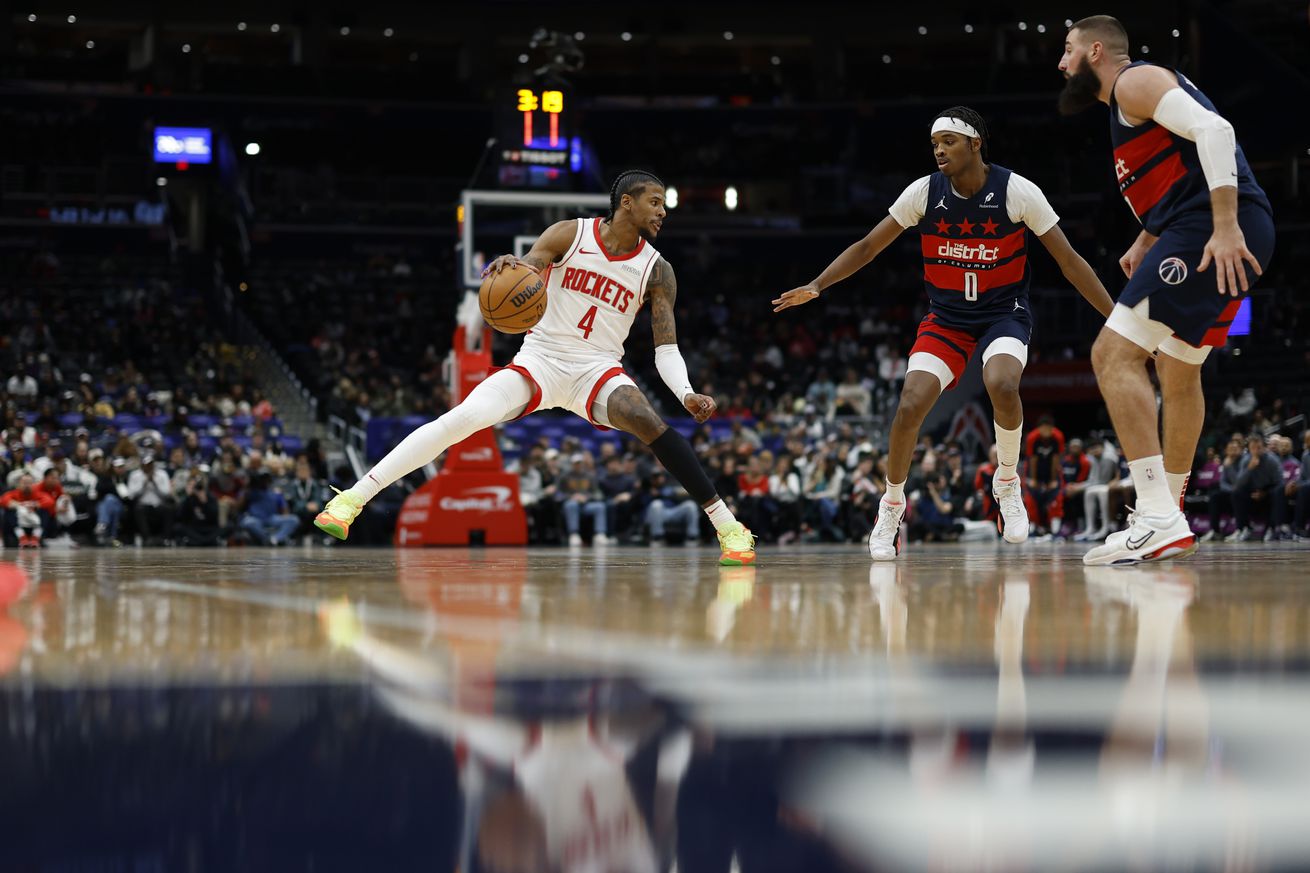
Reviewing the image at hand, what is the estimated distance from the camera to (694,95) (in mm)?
32719

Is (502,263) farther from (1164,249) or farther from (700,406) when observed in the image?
(1164,249)

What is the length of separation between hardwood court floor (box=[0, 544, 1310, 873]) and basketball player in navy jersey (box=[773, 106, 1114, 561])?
3.16m

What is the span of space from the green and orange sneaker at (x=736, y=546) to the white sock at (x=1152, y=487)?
158cm

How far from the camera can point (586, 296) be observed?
612 cm

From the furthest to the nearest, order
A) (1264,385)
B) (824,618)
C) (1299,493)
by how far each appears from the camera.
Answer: (1264,385)
(1299,493)
(824,618)

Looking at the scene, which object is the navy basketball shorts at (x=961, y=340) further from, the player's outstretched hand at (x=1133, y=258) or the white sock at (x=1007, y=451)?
the player's outstretched hand at (x=1133, y=258)

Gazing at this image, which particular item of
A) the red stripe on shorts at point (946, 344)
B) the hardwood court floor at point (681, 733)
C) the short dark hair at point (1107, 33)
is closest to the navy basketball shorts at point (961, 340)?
the red stripe on shorts at point (946, 344)

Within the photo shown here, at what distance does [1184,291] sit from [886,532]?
1.95 m

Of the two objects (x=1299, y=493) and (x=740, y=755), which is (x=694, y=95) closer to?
(x=1299, y=493)

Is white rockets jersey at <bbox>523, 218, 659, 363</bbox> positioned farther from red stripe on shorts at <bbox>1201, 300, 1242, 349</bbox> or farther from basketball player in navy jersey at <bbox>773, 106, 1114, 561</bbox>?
red stripe on shorts at <bbox>1201, 300, 1242, 349</bbox>

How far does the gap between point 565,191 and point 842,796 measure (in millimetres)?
12489

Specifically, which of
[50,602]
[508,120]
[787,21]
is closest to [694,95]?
[787,21]

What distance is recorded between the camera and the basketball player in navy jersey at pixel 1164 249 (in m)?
4.64

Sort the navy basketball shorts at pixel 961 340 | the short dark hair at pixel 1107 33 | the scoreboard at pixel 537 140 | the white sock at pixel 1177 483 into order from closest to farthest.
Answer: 1. the short dark hair at pixel 1107 33
2. the white sock at pixel 1177 483
3. the navy basketball shorts at pixel 961 340
4. the scoreboard at pixel 537 140
